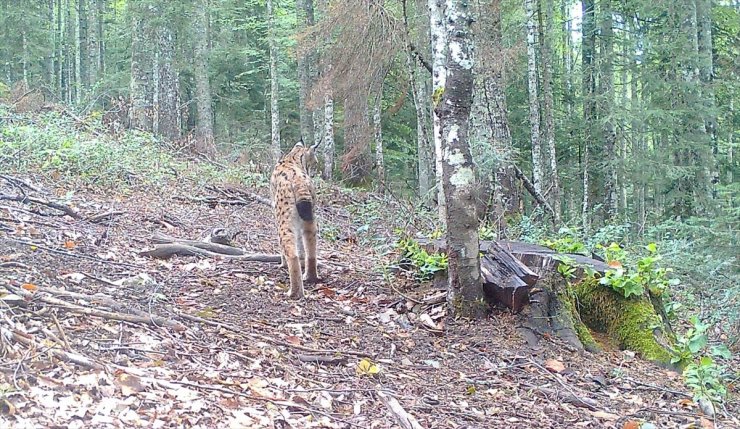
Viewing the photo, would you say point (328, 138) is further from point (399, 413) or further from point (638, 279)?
point (399, 413)

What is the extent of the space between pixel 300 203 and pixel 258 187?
7971mm

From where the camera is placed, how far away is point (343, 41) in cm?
1326

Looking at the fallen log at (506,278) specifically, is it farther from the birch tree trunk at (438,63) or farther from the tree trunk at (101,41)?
the tree trunk at (101,41)

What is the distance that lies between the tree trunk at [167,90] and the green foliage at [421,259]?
521 inches

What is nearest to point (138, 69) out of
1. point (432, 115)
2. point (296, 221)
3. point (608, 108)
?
point (432, 115)

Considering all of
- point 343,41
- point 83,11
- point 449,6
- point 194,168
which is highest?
point 83,11

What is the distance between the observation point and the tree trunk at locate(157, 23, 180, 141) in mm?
19922

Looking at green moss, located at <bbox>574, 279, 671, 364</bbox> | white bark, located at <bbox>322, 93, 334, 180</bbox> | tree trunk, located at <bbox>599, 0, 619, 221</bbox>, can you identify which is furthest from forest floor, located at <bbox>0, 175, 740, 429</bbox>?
tree trunk, located at <bbox>599, 0, 619, 221</bbox>

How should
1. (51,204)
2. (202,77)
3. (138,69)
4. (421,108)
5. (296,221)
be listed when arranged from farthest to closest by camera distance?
(202,77) → (138,69) → (421,108) → (51,204) → (296,221)

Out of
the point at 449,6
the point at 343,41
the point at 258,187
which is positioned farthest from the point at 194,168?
the point at 449,6

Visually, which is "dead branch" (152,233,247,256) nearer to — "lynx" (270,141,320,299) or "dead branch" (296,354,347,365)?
"lynx" (270,141,320,299)

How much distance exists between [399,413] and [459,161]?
283 cm

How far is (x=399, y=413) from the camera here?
5.05 metres

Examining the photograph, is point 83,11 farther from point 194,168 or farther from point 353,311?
point 353,311
